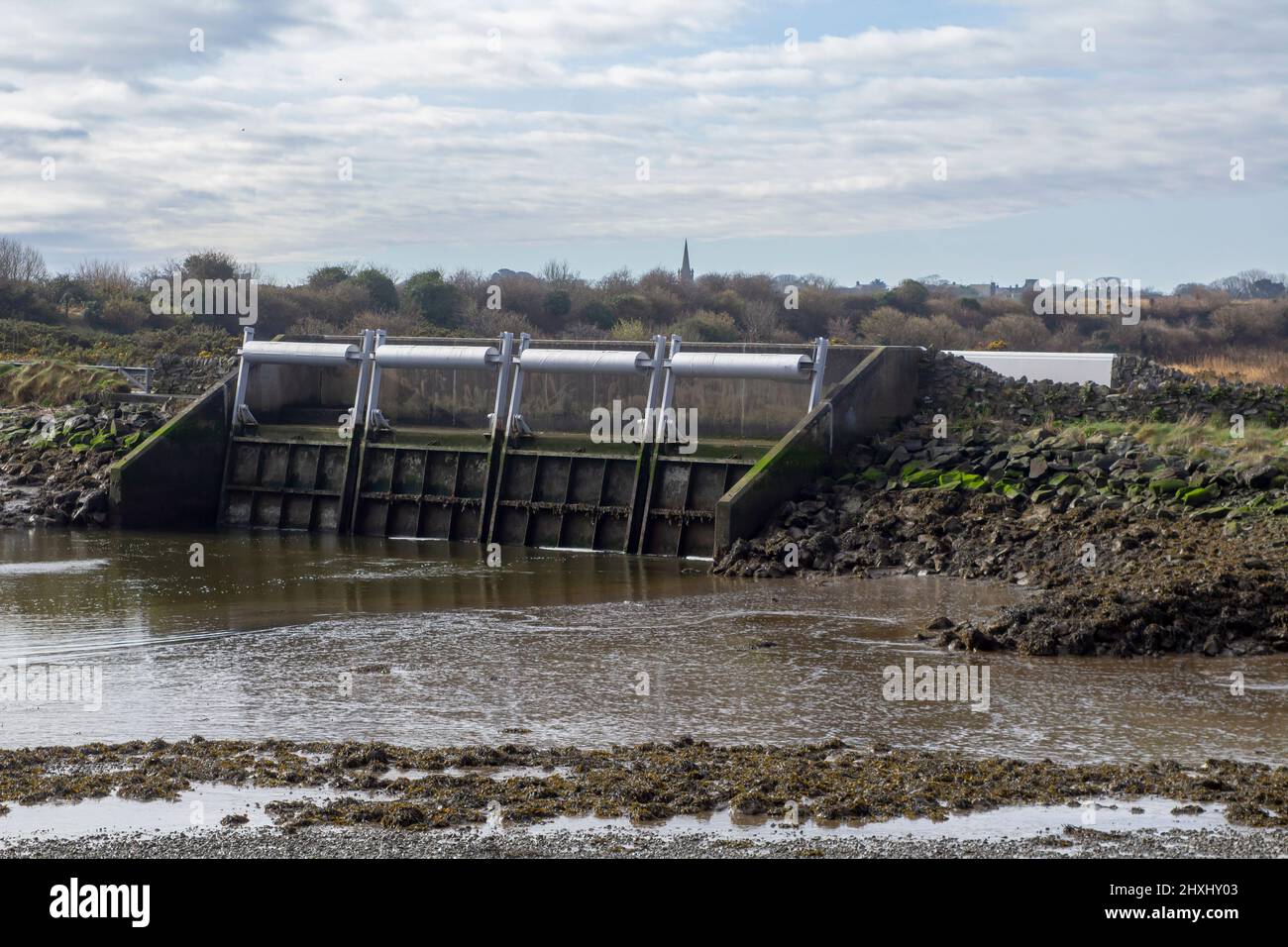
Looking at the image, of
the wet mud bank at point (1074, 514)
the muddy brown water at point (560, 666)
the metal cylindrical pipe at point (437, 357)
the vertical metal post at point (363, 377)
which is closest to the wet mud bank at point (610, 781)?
the muddy brown water at point (560, 666)

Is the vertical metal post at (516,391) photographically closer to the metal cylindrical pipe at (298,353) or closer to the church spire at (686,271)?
the metal cylindrical pipe at (298,353)

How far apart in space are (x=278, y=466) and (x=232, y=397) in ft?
5.95

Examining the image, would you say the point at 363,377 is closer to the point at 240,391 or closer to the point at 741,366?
the point at 240,391

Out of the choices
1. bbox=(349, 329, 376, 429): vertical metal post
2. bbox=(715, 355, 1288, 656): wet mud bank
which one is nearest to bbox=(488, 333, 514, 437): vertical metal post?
bbox=(349, 329, 376, 429): vertical metal post

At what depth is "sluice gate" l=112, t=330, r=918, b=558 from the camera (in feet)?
75.9

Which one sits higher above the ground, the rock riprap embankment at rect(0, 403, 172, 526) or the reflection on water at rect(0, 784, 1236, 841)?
the rock riprap embankment at rect(0, 403, 172, 526)

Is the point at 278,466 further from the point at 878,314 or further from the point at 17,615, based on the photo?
the point at 878,314

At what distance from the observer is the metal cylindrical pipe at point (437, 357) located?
2583cm

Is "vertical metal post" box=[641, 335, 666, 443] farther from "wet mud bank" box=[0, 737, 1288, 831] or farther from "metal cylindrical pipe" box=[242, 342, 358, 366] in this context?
"wet mud bank" box=[0, 737, 1288, 831]

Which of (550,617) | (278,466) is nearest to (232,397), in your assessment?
(278,466)

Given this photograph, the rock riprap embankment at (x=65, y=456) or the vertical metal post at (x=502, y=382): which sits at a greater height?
the vertical metal post at (x=502, y=382)

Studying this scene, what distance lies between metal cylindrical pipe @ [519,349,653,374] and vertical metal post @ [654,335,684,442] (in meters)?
0.34

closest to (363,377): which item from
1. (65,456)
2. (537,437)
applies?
(537,437)

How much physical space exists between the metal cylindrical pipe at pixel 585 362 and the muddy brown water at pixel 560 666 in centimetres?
435
